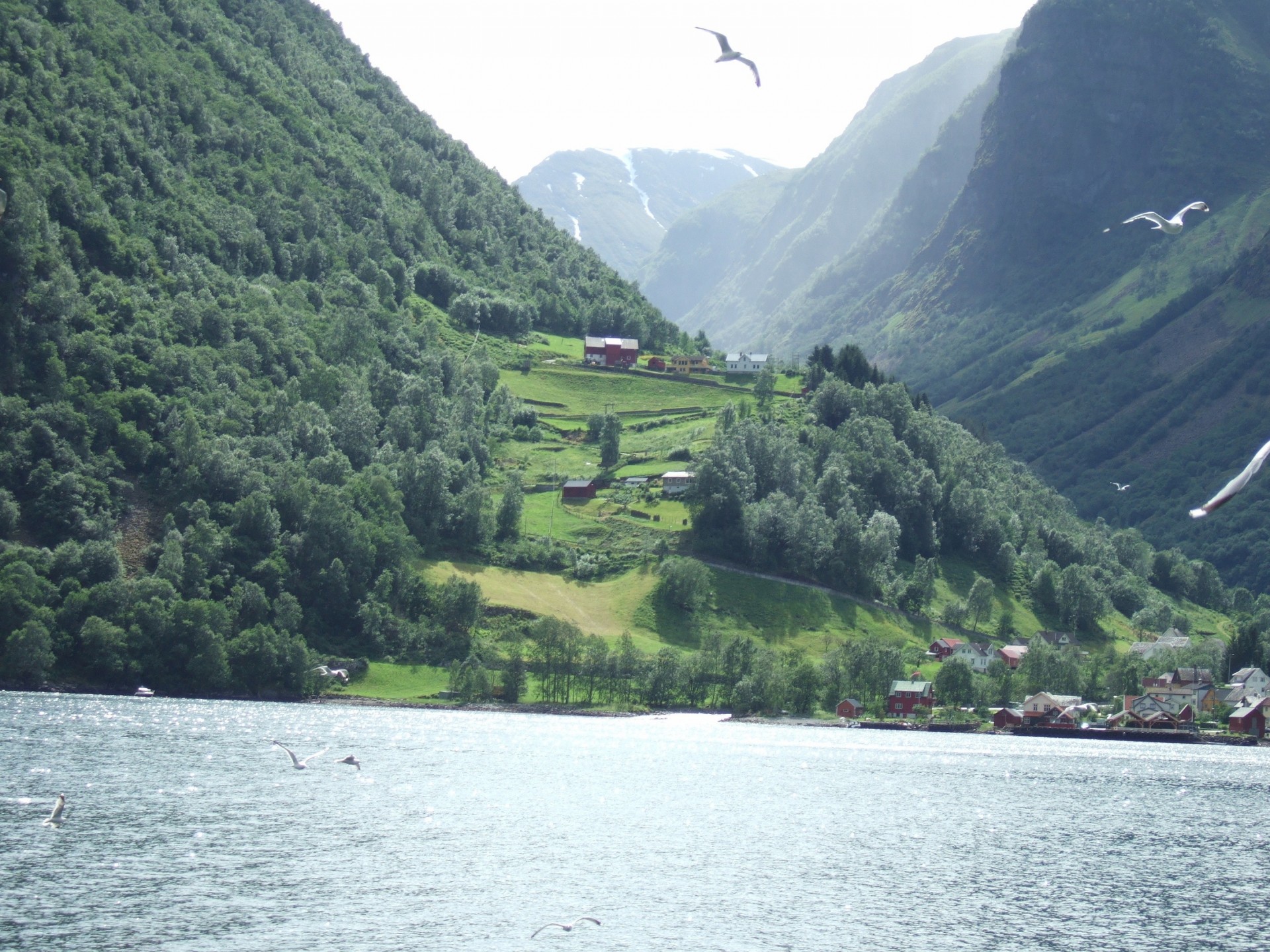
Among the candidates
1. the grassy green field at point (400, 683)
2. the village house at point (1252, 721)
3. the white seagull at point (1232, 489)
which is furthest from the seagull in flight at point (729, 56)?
the village house at point (1252, 721)

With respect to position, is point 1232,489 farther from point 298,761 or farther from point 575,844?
point 298,761

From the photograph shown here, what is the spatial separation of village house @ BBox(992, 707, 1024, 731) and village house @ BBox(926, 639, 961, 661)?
1684cm

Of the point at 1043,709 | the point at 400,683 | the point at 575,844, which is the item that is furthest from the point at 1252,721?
the point at 575,844

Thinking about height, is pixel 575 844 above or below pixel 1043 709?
below

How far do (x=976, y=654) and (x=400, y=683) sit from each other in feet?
239

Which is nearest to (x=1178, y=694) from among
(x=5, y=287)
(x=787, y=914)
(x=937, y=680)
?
(x=937, y=680)

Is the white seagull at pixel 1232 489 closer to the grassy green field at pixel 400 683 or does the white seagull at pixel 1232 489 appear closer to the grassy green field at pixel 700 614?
the grassy green field at pixel 400 683

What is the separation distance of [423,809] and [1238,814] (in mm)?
57220

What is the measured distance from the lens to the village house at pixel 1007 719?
162m

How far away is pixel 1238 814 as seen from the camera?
335ft

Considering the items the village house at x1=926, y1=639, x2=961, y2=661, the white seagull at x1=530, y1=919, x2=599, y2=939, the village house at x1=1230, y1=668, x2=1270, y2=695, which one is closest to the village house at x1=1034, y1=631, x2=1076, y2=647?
the village house at x1=926, y1=639, x2=961, y2=661

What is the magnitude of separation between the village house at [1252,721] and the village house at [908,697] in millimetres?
33461

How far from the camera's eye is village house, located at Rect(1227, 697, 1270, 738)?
160375 millimetres

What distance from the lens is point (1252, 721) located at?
160875 millimetres
